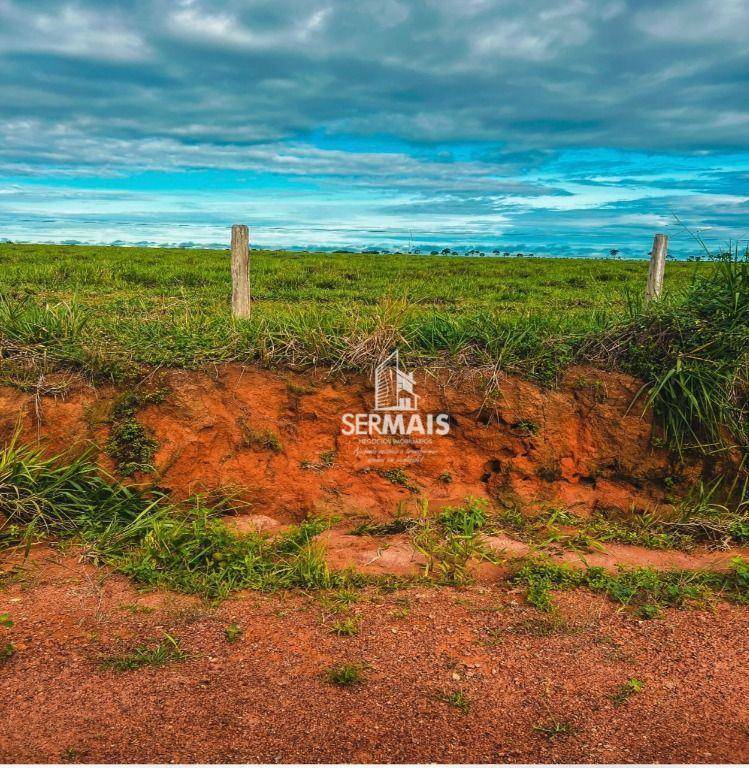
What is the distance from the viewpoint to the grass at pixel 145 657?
3.28 metres

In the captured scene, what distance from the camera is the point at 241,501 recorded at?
4938 millimetres

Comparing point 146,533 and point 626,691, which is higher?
point 146,533

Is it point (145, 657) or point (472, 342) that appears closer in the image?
point (145, 657)

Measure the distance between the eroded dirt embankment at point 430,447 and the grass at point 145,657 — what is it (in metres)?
1.60

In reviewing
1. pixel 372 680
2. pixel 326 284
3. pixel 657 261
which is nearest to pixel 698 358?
pixel 657 261

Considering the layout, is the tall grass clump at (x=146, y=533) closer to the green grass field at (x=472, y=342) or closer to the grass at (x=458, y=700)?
the green grass field at (x=472, y=342)

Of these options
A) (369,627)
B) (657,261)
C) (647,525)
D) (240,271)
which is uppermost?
(657,261)

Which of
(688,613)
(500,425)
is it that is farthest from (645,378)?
(688,613)

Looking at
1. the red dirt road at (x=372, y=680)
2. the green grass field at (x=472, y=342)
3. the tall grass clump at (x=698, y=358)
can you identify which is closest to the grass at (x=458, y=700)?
the red dirt road at (x=372, y=680)

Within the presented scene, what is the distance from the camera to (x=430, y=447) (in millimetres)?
5164

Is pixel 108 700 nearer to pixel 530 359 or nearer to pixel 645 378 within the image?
pixel 530 359

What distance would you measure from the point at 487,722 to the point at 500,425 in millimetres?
2517

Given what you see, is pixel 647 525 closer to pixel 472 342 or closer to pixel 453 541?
pixel 453 541

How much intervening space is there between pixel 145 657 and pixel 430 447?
8.36 feet
